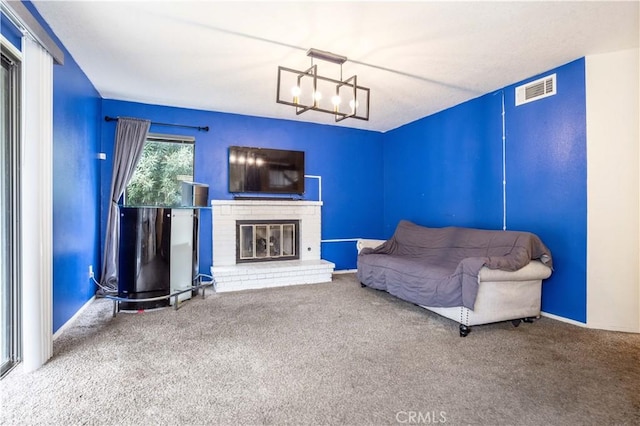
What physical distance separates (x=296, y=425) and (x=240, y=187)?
12.1 feet

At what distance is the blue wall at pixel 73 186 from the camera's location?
2.64 m

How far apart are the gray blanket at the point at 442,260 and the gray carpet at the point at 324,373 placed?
1.09 ft

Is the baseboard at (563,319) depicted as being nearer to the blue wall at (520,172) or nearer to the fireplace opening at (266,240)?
the blue wall at (520,172)

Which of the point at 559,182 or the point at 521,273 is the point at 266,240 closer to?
the point at 521,273

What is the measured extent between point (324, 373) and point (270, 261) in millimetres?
2983

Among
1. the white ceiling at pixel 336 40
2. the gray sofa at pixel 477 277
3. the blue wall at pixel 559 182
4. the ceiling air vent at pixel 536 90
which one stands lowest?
the gray sofa at pixel 477 277

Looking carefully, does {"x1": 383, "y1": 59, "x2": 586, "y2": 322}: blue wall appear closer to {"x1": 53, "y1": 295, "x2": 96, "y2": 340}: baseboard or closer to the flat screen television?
the flat screen television

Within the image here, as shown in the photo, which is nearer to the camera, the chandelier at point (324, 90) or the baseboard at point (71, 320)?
the baseboard at point (71, 320)

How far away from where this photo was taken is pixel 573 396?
6.05ft

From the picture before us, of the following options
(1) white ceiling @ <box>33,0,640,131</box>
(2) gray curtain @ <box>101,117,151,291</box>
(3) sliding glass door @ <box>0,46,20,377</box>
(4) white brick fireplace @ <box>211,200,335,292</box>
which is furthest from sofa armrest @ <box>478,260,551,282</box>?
(2) gray curtain @ <box>101,117,151,291</box>

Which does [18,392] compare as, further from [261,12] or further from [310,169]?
[310,169]

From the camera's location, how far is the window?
4402 millimetres

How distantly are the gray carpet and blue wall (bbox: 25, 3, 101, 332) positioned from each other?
0.37 metres

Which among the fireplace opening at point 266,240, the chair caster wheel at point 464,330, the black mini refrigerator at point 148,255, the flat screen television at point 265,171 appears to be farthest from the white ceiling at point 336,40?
the chair caster wheel at point 464,330
